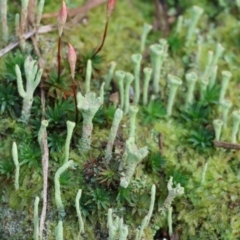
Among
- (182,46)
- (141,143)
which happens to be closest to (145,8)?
(182,46)

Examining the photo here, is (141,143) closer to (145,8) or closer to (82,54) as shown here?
(82,54)

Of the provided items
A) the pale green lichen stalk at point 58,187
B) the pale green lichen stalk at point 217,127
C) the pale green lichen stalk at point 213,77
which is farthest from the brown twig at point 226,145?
the pale green lichen stalk at point 58,187

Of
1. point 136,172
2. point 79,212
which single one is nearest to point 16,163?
point 79,212

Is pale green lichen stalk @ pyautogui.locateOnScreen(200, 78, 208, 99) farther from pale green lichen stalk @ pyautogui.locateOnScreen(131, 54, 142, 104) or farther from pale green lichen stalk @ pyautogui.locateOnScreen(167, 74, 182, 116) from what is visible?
pale green lichen stalk @ pyautogui.locateOnScreen(131, 54, 142, 104)

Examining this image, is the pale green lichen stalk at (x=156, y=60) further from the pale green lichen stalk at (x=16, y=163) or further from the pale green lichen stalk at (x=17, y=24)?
the pale green lichen stalk at (x=16, y=163)

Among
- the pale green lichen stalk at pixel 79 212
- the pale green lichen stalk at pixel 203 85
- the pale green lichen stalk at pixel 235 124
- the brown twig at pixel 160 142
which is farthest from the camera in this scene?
the pale green lichen stalk at pixel 203 85

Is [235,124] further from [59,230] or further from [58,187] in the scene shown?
[59,230]
